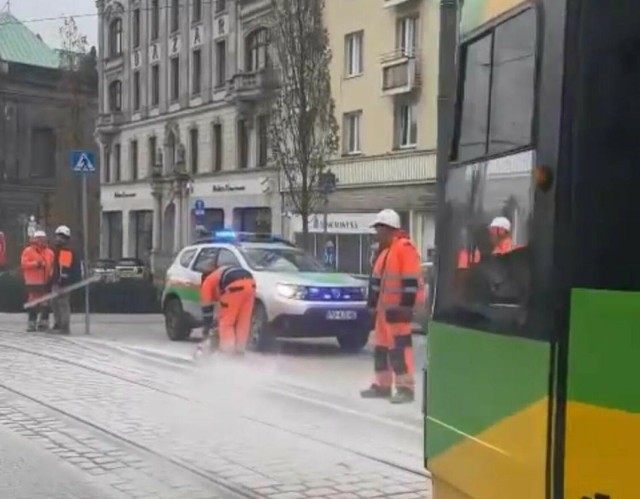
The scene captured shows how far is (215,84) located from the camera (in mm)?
49406

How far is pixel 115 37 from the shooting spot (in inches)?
2381

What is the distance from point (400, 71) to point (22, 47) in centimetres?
4871

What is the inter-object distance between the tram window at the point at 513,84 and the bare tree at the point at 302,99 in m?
26.3

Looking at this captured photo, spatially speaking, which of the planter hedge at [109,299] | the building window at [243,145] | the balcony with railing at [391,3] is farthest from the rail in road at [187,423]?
the building window at [243,145]

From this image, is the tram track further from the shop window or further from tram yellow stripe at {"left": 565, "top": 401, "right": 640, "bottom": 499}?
the shop window

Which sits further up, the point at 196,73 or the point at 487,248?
the point at 196,73

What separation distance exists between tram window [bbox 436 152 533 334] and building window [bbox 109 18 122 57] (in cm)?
5755

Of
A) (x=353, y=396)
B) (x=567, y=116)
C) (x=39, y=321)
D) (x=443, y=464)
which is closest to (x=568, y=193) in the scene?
(x=567, y=116)

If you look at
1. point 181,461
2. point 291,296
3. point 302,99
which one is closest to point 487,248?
point 181,461

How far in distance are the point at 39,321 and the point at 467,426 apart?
16422mm

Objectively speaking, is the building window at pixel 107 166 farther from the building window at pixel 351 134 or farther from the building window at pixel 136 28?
the building window at pixel 351 134

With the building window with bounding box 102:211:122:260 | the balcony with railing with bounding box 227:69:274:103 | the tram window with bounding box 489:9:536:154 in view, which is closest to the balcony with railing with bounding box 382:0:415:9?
the balcony with railing with bounding box 227:69:274:103

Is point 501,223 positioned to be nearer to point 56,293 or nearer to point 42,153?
point 56,293

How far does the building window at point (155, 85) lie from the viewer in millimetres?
55344
